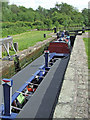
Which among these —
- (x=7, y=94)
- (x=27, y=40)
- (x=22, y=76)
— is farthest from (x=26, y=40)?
(x=7, y=94)

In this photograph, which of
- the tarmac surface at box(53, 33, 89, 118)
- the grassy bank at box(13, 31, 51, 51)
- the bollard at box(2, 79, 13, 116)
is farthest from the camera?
the grassy bank at box(13, 31, 51, 51)

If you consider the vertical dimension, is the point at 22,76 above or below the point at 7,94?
below

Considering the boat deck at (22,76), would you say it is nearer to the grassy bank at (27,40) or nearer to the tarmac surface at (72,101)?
the tarmac surface at (72,101)

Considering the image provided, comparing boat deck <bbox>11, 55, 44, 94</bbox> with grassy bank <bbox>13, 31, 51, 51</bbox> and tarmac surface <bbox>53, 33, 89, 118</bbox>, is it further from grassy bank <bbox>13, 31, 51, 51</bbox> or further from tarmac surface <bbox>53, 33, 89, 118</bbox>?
grassy bank <bbox>13, 31, 51, 51</bbox>

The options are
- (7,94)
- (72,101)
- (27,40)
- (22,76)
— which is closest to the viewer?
(72,101)

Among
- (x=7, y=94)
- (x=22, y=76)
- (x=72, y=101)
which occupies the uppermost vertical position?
(x=72, y=101)

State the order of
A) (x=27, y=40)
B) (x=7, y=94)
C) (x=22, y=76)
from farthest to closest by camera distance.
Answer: (x=27, y=40), (x=22, y=76), (x=7, y=94)

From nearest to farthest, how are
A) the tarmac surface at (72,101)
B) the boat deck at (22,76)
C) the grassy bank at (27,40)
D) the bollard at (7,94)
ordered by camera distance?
the tarmac surface at (72,101) < the bollard at (7,94) < the boat deck at (22,76) < the grassy bank at (27,40)

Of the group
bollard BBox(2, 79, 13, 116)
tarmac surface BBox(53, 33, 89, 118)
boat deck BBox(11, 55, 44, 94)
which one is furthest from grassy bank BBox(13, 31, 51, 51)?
tarmac surface BBox(53, 33, 89, 118)

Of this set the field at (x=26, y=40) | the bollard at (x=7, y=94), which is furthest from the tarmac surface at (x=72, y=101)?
the field at (x=26, y=40)

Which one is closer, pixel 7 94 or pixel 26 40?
pixel 7 94

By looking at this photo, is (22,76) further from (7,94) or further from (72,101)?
(72,101)

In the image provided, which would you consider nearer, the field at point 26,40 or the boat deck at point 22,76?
the boat deck at point 22,76

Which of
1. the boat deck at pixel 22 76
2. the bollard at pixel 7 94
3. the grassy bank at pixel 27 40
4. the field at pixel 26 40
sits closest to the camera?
the bollard at pixel 7 94
